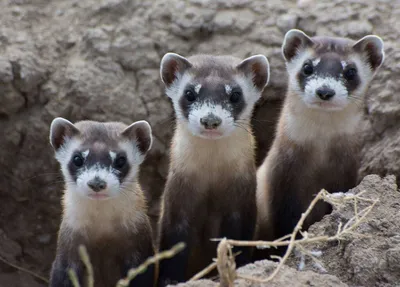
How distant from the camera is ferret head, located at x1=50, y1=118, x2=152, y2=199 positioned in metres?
4.18

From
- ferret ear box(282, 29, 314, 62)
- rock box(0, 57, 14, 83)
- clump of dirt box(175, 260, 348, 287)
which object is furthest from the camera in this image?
rock box(0, 57, 14, 83)

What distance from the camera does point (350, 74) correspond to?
4.77m

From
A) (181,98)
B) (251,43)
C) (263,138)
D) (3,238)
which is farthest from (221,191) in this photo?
(3,238)

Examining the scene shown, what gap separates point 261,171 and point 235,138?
76 cm

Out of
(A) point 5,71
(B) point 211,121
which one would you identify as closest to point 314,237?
(B) point 211,121

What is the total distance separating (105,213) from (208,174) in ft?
2.26

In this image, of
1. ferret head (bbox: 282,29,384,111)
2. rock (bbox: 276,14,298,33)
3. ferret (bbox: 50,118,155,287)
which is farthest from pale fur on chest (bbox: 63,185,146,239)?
rock (bbox: 276,14,298,33)

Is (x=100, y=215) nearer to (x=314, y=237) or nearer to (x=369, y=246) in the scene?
Result: (x=314, y=237)

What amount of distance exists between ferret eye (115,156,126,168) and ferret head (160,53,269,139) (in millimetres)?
433

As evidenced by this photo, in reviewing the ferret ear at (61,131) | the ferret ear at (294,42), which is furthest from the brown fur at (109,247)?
the ferret ear at (294,42)

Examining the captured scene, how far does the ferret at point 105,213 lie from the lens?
442 centimetres

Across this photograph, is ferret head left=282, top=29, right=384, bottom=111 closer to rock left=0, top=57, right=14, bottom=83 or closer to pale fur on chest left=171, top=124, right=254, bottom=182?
pale fur on chest left=171, top=124, right=254, bottom=182

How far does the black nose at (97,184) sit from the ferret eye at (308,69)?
1564mm

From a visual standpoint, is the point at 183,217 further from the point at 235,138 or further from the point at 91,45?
the point at 91,45
